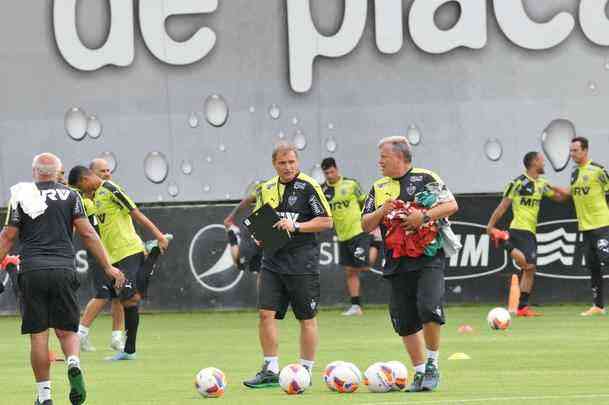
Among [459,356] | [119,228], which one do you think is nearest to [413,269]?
[459,356]

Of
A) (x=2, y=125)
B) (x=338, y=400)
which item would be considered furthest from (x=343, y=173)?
(x=338, y=400)

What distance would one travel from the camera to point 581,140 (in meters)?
22.0

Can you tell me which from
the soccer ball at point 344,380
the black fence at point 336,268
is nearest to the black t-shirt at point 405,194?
the soccer ball at point 344,380

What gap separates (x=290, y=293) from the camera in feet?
44.0

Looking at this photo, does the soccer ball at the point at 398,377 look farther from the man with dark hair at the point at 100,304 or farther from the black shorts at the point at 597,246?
the black shorts at the point at 597,246

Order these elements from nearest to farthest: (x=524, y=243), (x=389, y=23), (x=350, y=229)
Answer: (x=524, y=243)
(x=350, y=229)
(x=389, y=23)

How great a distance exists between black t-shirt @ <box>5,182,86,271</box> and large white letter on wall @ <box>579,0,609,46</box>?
14.3m

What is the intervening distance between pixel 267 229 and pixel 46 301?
2281 millimetres

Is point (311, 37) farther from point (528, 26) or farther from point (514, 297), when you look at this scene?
point (514, 297)

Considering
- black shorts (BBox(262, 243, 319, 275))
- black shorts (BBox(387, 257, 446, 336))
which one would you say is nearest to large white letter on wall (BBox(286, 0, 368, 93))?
black shorts (BBox(262, 243, 319, 275))

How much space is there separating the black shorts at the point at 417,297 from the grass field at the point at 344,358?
579 millimetres

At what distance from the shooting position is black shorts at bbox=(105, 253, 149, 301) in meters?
16.8

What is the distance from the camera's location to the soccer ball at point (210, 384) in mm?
12203

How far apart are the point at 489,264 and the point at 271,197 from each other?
1090 centimetres
